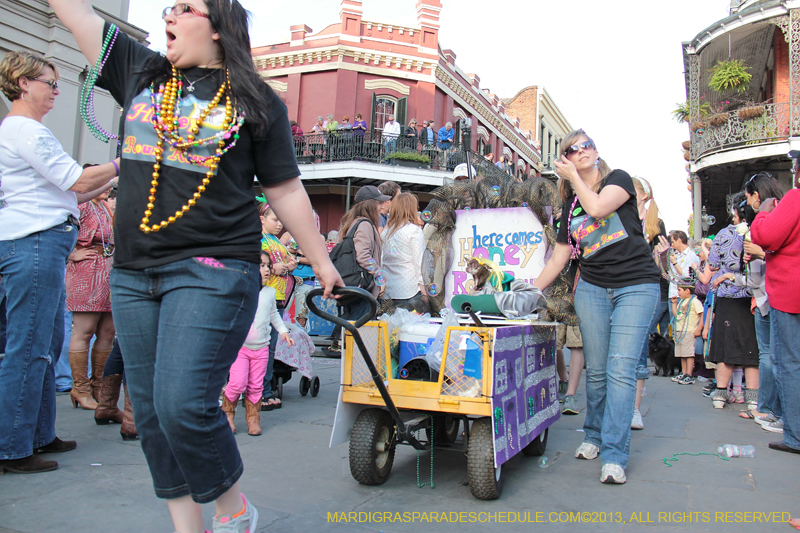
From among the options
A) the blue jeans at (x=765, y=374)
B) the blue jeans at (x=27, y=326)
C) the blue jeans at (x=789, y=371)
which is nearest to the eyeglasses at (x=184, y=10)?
the blue jeans at (x=27, y=326)

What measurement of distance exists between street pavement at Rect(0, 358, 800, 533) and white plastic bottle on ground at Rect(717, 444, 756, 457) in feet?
0.28

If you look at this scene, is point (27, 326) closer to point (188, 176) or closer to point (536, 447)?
point (188, 176)

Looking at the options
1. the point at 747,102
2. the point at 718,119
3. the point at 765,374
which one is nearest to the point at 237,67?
the point at 765,374

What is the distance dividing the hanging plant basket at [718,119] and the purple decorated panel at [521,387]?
48.2ft

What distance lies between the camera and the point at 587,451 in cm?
382

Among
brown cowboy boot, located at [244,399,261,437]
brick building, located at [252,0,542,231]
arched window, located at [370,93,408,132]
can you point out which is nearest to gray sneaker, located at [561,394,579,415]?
brown cowboy boot, located at [244,399,261,437]

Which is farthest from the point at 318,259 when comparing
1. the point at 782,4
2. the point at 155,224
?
the point at 782,4

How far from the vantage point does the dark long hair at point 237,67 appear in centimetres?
185

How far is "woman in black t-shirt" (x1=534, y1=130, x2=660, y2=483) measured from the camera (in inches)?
136

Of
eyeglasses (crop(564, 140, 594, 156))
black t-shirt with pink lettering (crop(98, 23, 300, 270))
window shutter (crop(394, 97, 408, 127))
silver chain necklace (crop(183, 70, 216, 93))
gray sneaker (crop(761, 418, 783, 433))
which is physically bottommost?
gray sneaker (crop(761, 418, 783, 433))

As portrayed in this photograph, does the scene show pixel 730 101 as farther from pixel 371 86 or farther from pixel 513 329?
pixel 513 329

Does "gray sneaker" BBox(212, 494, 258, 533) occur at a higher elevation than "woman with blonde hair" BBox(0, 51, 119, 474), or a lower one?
lower

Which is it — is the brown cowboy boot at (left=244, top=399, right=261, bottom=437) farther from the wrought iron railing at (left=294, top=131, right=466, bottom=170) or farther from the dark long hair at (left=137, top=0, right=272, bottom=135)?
the wrought iron railing at (left=294, top=131, right=466, bottom=170)

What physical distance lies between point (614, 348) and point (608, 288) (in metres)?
0.38
